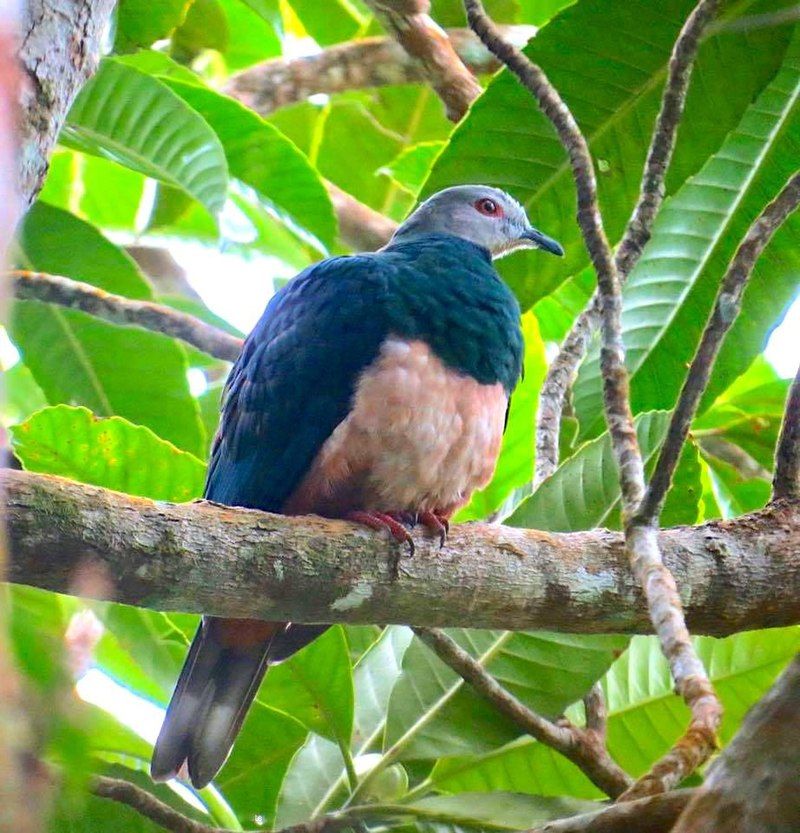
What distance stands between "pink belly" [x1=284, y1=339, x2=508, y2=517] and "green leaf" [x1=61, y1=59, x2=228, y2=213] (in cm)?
94

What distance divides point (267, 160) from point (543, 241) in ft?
3.22

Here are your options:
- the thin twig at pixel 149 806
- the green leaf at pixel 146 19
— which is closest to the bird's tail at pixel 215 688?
the thin twig at pixel 149 806

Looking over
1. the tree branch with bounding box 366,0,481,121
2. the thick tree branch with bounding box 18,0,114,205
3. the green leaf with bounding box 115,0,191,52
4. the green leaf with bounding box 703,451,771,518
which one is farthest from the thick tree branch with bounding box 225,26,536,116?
the thick tree branch with bounding box 18,0,114,205

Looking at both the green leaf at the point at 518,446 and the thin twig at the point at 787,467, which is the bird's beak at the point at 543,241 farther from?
the thin twig at the point at 787,467

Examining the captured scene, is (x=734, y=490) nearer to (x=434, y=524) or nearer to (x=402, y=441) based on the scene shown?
(x=402, y=441)

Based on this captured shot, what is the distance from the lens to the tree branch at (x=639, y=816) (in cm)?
159

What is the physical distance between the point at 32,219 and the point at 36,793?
3.54m

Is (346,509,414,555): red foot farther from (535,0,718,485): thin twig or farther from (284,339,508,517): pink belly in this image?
(535,0,718,485): thin twig

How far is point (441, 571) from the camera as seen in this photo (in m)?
2.39

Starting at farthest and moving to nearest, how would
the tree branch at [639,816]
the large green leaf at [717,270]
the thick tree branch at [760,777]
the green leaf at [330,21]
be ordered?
the green leaf at [330,21]
the large green leaf at [717,270]
the tree branch at [639,816]
the thick tree branch at [760,777]

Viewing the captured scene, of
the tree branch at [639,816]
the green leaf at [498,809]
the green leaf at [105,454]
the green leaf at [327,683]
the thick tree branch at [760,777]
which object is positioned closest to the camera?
the thick tree branch at [760,777]

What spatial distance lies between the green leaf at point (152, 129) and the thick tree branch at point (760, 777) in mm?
2689

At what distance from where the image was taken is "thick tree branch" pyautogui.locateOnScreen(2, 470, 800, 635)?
210 centimetres

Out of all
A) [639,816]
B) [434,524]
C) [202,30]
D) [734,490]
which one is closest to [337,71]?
[202,30]
